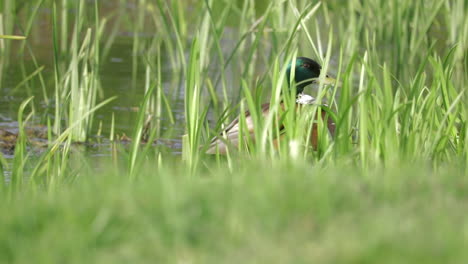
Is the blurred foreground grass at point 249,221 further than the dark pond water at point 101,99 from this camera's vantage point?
No

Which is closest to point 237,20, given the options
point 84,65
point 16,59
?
point 16,59

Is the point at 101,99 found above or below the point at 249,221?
below

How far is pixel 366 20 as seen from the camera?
278 inches

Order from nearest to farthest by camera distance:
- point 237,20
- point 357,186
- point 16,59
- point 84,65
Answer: point 357,186
point 84,65
point 16,59
point 237,20

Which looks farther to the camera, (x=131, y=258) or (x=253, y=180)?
(x=253, y=180)

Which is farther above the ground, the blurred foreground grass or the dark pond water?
the blurred foreground grass

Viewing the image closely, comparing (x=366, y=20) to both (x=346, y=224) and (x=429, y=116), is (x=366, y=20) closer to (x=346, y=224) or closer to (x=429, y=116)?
(x=429, y=116)

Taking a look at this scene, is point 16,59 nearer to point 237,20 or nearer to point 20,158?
point 237,20

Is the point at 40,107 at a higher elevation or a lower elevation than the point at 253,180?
lower

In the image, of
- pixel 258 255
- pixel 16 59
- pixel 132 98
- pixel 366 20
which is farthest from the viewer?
pixel 16 59

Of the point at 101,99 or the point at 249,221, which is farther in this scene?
the point at 101,99

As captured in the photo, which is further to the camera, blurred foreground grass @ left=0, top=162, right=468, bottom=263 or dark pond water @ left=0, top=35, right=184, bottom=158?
dark pond water @ left=0, top=35, right=184, bottom=158

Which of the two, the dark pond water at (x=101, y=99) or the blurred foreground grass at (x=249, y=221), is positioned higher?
the blurred foreground grass at (x=249, y=221)

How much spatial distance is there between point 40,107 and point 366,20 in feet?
8.88
